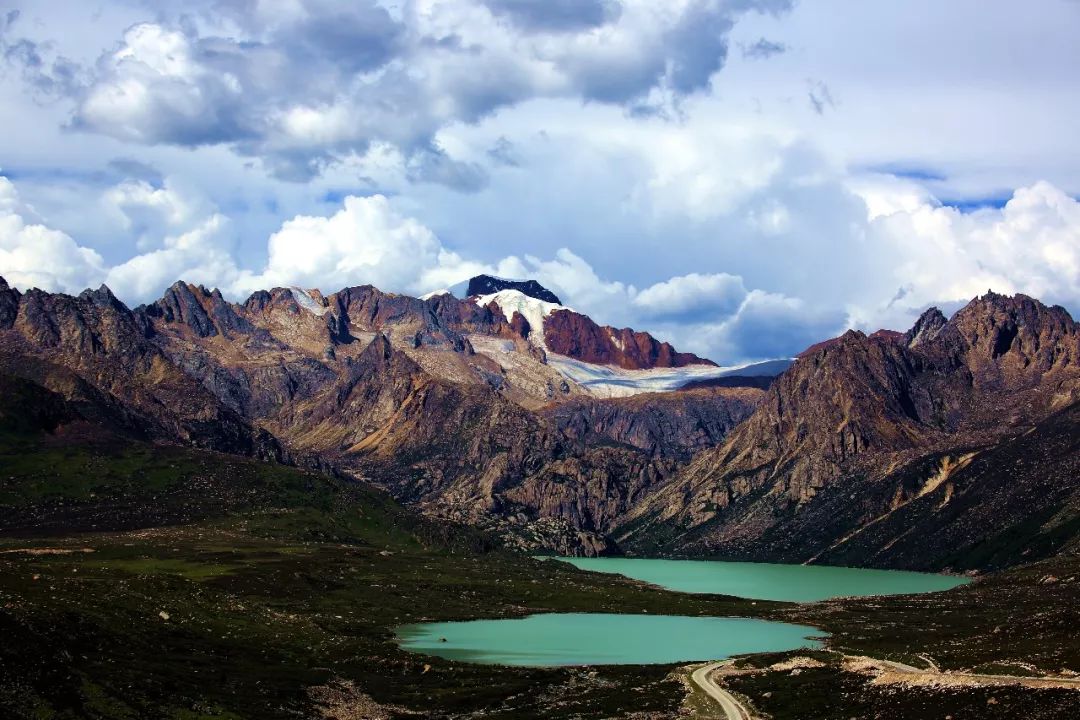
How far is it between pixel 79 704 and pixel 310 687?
45.3 metres

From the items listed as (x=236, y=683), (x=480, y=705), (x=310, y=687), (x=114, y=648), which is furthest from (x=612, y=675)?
(x=114, y=648)

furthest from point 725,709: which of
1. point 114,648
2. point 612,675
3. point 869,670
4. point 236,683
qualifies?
point 114,648

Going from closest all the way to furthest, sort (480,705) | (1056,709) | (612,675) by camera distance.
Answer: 1. (1056,709)
2. (480,705)
3. (612,675)

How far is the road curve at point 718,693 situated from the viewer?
424 feet

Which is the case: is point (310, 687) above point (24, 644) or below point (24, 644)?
below

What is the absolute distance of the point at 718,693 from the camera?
14812 cm

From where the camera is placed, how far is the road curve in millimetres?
129375

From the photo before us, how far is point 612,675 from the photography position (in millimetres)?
173875

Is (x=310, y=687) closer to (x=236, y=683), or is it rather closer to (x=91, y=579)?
(x=236, y=683)

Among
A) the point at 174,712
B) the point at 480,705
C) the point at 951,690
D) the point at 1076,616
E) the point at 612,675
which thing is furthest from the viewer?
the point at 1076,616

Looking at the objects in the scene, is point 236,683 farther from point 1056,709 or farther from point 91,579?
point 1056,709

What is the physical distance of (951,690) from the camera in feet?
387

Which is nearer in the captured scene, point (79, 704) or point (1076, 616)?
point (79, 704)

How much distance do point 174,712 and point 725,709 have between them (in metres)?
60.2
